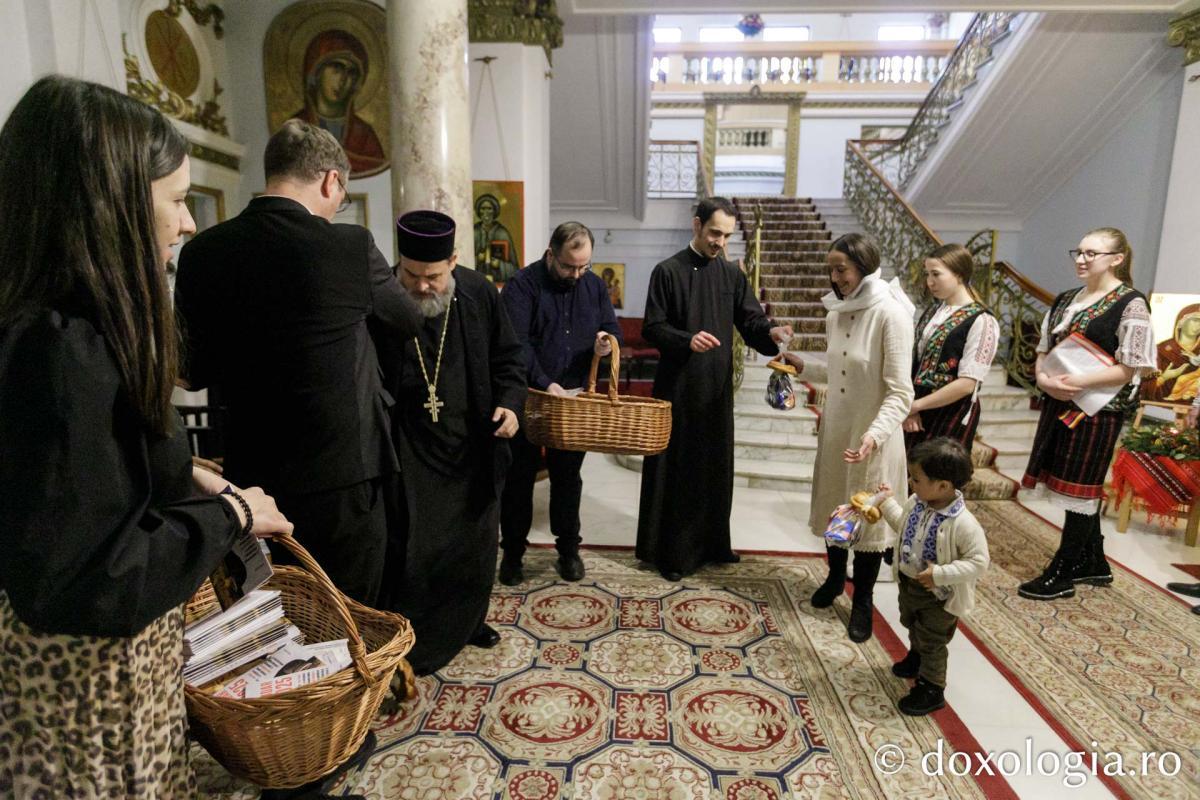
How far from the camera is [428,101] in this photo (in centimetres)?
405

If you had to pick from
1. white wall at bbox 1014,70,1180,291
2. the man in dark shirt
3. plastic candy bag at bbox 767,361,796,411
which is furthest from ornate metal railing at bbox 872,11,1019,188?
the man in dark shirt

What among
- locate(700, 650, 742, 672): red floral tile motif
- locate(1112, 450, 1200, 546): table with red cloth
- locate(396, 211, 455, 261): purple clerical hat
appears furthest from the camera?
locate(1112, 450, 1200, 546): table with red cloth

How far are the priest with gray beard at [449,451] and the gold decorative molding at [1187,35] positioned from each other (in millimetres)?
8505

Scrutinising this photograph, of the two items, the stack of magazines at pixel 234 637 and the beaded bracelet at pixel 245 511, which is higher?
the beaded bracelet at pixel 245 511

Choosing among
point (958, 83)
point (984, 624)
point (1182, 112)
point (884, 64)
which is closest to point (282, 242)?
point (984, 624)

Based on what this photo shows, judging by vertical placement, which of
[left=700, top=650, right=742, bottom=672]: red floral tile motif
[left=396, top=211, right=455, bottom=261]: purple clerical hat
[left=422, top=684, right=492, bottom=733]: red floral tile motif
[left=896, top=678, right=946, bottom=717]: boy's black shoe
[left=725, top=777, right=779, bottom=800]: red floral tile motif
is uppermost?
[left=396, top=211, right=455, bottom=261]: purple clerical hat

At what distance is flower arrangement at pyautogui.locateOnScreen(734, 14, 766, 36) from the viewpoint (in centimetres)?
1590

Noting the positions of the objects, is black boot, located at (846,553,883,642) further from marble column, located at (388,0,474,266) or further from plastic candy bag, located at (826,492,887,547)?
marble column, located at (388,0,474,266)

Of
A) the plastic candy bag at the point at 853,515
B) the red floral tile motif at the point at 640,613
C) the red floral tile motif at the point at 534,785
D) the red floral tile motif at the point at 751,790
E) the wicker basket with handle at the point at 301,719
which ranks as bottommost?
the red floral tile motif at the point at 534,785

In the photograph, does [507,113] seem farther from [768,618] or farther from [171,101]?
[768,618]

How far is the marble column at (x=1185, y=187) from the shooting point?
6.86 metres

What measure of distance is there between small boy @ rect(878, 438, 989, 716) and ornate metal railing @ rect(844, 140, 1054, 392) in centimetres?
304

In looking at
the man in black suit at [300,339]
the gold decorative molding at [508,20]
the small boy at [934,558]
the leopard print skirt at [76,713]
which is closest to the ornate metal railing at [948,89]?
the gold decorative molding at [508,20]

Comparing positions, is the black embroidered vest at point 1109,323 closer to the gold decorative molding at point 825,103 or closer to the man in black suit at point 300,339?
the man in black suit at point 300,339
